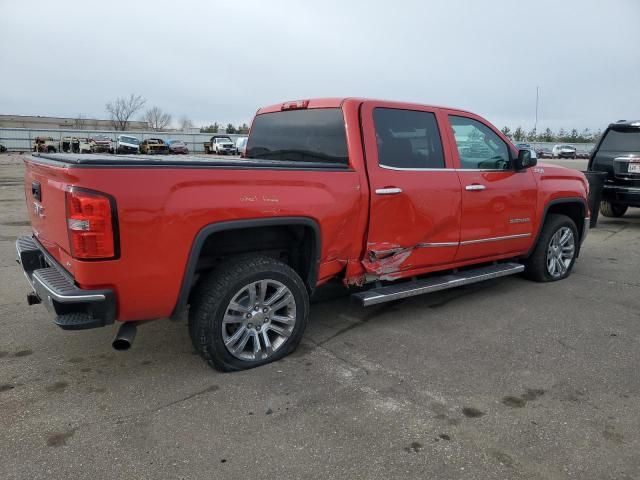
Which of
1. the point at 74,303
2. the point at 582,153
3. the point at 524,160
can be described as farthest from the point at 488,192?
the point at 582,153

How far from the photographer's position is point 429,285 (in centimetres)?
457

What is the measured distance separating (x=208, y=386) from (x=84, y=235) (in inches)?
49.0

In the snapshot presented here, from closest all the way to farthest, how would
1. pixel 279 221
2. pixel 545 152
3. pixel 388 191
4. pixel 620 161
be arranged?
pixel 279 221 → pixel 388 191 → pixel 620 161 → pixel 545 152

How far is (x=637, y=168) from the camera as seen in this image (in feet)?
31.6

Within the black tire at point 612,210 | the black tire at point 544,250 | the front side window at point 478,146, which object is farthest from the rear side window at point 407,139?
the black tire at point 612,210

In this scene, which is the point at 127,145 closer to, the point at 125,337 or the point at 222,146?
the point at 222,146

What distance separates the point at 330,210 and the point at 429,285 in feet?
4.41

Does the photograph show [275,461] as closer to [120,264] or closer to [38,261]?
[120,264]

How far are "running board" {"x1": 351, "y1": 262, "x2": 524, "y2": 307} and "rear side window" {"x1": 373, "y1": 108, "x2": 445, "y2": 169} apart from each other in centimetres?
102

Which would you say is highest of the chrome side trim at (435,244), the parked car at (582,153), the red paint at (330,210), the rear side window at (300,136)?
the parked car at (582,153)

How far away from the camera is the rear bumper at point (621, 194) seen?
9.70m

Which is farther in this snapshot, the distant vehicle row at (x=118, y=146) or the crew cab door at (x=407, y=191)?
the distant vehicle row at (x=118, y=146)

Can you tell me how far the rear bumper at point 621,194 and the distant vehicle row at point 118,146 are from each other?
27932mm

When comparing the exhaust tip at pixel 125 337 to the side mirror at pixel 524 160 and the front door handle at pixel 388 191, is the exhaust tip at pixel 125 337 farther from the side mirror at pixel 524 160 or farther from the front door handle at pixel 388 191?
the side mirror at pixel 524 160
